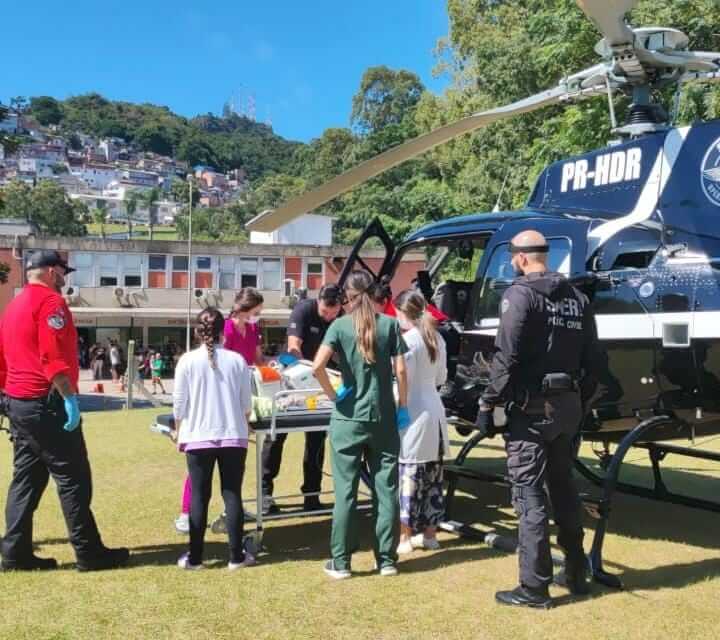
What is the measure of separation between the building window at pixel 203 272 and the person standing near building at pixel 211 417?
36.1 metres

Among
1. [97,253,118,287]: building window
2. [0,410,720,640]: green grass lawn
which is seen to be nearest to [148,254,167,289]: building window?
[97,253,118,287]: building window

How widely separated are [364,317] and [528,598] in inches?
74.7

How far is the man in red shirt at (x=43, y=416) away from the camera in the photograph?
4836 millimetres

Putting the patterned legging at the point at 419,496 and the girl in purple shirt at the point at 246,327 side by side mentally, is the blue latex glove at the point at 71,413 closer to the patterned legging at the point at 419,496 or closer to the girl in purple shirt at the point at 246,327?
the girl in purple shirt at the point at 246,327

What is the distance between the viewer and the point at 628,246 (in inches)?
215

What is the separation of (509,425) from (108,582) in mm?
2637

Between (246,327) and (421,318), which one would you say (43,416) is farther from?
(421,318)

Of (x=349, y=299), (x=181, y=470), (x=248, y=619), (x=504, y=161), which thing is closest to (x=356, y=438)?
(x=349, y=299)

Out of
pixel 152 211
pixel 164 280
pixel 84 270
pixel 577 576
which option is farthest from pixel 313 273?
pixel 152 211

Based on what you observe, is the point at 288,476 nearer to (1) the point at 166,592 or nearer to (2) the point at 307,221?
(1) the point at 166,592

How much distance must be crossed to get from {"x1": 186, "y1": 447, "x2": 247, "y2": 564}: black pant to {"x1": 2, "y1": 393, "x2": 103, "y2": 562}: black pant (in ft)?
2.20

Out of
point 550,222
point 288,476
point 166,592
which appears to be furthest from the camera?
point 288,476

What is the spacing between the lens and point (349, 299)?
497 cm

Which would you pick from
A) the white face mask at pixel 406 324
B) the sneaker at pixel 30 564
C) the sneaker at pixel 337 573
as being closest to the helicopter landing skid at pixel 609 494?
the sneaker at pixel 337 573
